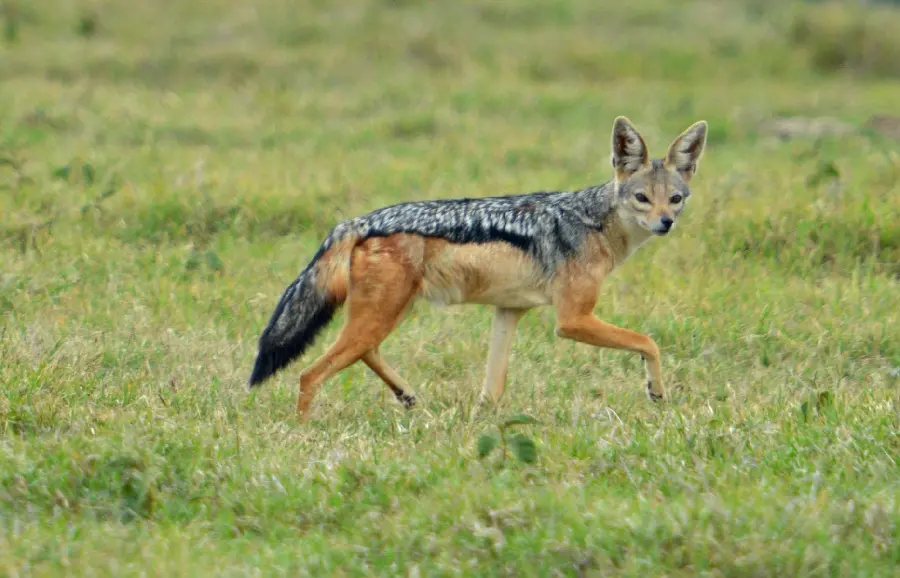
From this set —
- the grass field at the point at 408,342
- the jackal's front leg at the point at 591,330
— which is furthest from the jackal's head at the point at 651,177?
the grass field at the point at 408,342

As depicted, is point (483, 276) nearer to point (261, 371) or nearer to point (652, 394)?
point (652, 394)

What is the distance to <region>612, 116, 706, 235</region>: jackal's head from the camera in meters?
6.38

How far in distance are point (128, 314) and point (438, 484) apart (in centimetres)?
329

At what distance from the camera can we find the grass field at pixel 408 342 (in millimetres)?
4297

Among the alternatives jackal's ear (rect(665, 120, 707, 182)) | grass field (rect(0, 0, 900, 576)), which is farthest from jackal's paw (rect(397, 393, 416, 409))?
jackal's ear (rect(665, 120, 707, 182))

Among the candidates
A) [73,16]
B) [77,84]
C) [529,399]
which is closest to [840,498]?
[529,399]

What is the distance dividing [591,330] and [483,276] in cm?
56

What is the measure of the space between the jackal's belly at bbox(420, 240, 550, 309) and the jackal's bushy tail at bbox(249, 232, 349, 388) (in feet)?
1.44

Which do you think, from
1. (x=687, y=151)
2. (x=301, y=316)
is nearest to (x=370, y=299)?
(x=301, y=316)

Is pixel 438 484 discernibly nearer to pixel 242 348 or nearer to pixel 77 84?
pixel 242 348

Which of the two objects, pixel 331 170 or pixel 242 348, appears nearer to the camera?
pixel 242 348

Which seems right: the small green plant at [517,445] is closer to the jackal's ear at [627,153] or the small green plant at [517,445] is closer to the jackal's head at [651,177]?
the jackal's head at [651,177]

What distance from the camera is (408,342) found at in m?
7.39

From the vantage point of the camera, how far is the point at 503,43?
18.2 metres
